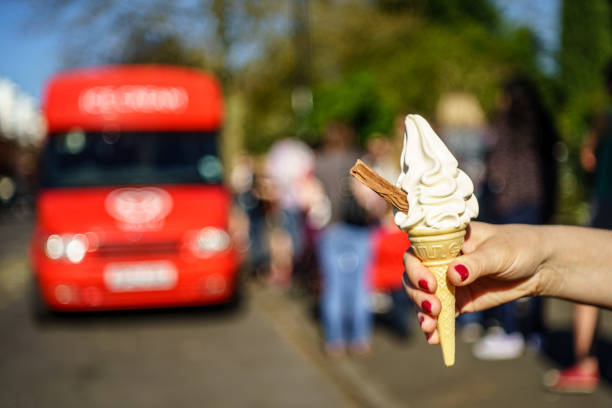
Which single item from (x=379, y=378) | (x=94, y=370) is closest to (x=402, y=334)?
(x=379, y=378)

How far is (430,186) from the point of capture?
6.09ft

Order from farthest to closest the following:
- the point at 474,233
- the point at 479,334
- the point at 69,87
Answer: the point at 69,87
the point at 479,334
the point at 474,233

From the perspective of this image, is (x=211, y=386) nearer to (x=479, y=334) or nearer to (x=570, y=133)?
(x=479, y=334)

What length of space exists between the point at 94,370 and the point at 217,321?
205 centimetres

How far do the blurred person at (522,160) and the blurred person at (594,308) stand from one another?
56 cm

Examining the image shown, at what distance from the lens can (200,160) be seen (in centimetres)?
831

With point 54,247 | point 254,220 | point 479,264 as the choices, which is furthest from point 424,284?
point 254,220

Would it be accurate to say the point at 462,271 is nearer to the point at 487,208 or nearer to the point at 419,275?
the point at 419,275

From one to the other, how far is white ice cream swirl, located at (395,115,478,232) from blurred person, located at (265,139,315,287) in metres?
6.64

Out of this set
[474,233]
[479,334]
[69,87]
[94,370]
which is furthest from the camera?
[69,87]

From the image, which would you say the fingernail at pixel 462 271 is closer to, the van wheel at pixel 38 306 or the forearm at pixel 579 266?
the forearm at pixel 579 266

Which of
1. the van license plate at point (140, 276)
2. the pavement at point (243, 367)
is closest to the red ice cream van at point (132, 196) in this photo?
the van license plate at point (140, 276)

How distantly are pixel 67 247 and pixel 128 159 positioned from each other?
136cm

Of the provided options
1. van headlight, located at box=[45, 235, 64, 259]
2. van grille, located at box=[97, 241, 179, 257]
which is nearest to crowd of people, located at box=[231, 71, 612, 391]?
van grille, located at box=[97, 241, 179, 257]
